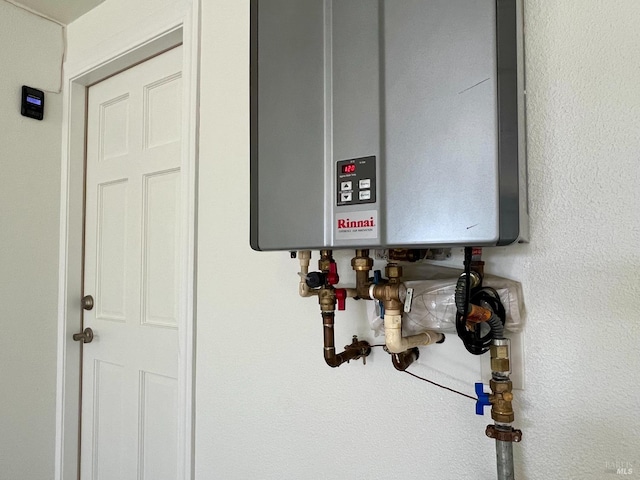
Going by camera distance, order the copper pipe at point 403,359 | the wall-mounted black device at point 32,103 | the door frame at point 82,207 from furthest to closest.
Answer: the wall-mounted black device at point 32,103, the door frame at point 82,207, the copper pipe at point 403,359

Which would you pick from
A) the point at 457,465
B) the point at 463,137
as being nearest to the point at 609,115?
the point at 463,137

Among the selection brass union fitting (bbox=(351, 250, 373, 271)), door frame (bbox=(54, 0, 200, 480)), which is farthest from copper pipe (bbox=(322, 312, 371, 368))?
door frame (bbox=(54, 0, 200, 480))

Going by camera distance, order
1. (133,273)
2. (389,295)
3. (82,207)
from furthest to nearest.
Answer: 1. (82,207)
2. (133,273)
3. (389,295)

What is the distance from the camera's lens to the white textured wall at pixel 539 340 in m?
0.67

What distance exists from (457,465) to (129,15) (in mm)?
1703

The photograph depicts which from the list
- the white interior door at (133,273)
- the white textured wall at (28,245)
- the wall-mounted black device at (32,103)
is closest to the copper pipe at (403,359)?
the white interior door at (133,273)

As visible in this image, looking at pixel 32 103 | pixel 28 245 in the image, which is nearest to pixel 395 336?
pixel 28 245

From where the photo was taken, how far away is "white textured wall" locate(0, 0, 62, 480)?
154 cm

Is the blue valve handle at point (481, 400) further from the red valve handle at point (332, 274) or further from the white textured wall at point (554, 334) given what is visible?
the red valve handle at point (332, 274)

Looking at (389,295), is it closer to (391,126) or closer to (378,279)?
(378,279)

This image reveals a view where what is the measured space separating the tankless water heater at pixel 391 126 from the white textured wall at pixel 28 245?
4.28 ft

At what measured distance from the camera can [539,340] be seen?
2.38ft

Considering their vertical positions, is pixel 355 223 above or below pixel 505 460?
above

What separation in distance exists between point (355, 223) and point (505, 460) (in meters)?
0.46
